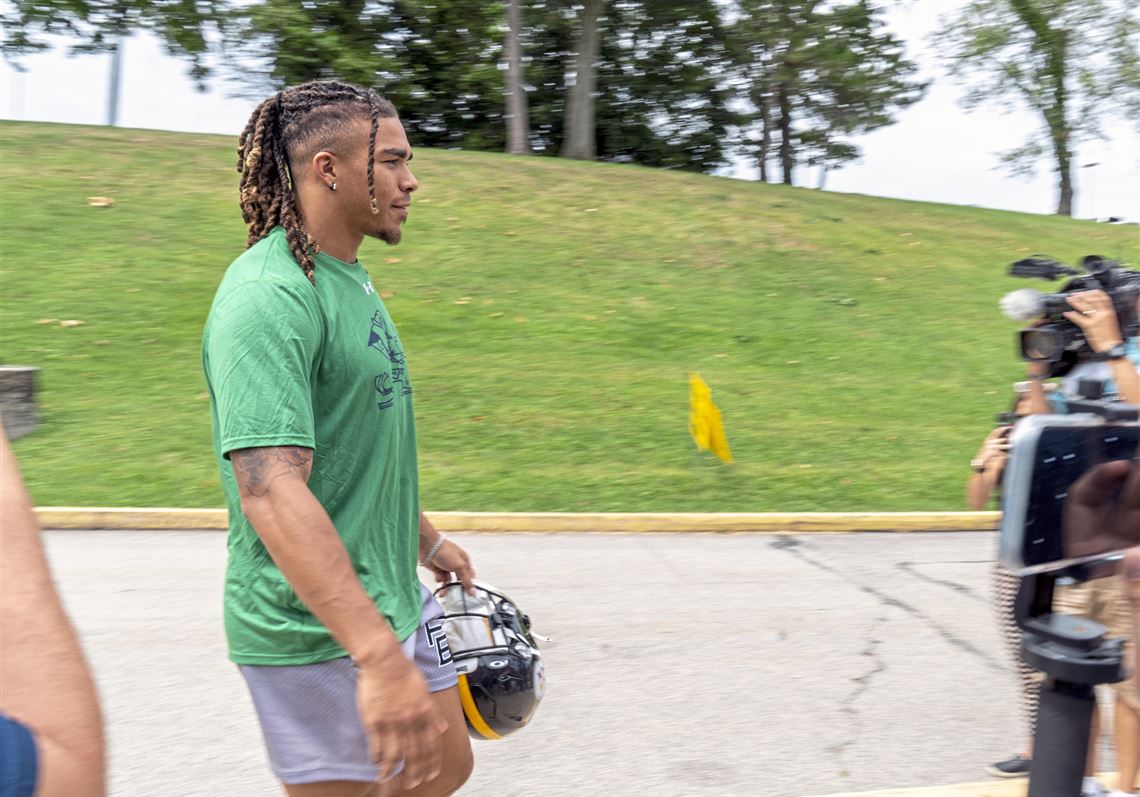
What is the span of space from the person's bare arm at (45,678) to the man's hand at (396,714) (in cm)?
98

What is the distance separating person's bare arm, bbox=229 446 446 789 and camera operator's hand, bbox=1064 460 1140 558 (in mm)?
1322

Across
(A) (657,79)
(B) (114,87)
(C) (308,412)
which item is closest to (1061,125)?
(A) (657,79)

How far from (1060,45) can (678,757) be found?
1345 inches

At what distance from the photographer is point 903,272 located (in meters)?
17.3

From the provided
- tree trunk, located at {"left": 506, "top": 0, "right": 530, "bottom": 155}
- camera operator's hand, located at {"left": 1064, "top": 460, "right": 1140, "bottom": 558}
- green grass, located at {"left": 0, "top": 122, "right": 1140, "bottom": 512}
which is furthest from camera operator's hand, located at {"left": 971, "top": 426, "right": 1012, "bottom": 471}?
tree trunk, located at {"left": 506, "top": 0, "right": 530, "bottom": 155}

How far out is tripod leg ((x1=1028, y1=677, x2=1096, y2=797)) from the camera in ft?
8.09

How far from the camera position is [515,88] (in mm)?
25844

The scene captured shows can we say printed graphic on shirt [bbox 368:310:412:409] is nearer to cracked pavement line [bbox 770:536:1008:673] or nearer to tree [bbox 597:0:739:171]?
cracked pavement line [bbox 770:536:1008:673]

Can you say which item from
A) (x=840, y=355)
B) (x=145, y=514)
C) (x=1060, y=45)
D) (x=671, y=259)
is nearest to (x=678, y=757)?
(x=145, y=514)

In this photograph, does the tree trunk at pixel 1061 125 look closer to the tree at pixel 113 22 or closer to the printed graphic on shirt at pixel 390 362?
the tree at pixel 113 22

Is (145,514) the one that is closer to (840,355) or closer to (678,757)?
(678,757)

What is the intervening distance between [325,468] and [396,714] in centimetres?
52

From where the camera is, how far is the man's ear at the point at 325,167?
237 cm

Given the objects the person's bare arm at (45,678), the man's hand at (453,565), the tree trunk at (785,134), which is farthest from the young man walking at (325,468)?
the tree trunk at (785,134)
